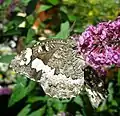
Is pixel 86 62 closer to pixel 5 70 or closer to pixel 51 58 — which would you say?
pixel 51 58

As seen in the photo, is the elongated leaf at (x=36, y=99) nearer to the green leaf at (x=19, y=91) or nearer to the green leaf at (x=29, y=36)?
the green leaf at (x=19, y=91)

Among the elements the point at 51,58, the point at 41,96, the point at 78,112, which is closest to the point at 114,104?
the point at 78,112

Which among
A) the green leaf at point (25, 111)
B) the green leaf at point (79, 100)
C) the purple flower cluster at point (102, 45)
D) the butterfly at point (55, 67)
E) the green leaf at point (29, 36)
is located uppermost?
the purple flower cluster at point (102, 45)

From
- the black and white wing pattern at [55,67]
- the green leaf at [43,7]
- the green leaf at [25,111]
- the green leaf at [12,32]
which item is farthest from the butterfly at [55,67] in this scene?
the green leaf at [43,7]

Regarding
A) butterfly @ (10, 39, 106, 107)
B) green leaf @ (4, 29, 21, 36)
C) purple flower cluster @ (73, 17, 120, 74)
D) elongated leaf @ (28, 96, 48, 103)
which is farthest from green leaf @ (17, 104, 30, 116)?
purple flower cluster @ (73, 17, 120, 74)

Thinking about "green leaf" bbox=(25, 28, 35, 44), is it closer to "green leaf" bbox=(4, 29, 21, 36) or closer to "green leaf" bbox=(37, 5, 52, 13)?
"green leaf" bbox=(4, 29, 21, 36)

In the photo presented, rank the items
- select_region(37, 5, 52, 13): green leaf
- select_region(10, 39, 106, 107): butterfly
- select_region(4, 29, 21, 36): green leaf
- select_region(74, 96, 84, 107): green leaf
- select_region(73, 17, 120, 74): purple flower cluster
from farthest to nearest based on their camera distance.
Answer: select_region(37, 5, 52, 13): green leaf → select_region(4, 29, 21, 36): green leaf → select_region(74, 96, 84, 107): green leaf → select_region(10, 39, 106, 107): butterfly → select_region(73, 17, 120, 74): purple flower cluster

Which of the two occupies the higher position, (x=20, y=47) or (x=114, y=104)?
(x=20, y=47)
